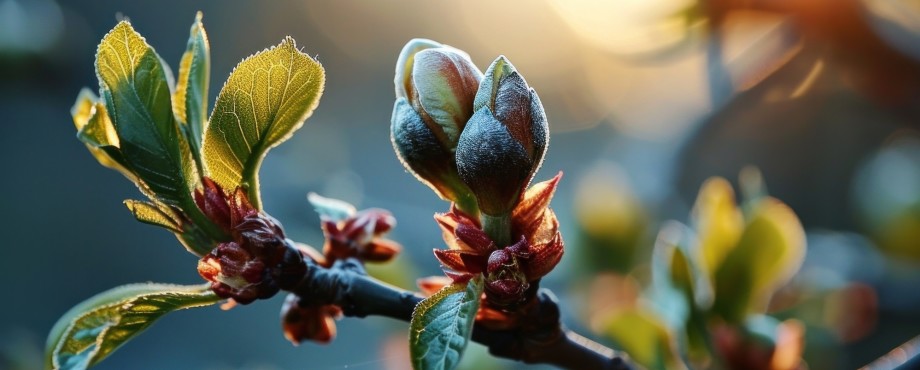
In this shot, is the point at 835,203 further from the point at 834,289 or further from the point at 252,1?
the point at 252,1

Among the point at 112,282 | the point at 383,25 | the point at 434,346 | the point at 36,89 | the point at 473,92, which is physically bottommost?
the point at 112,282

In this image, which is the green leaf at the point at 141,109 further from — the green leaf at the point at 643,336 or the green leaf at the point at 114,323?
the green leaf at the point at 643,336

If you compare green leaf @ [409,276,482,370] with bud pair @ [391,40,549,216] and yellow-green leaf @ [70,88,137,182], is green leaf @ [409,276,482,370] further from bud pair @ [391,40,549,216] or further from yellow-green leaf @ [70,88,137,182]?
yellow-green leaf @ [70,88,137,182]

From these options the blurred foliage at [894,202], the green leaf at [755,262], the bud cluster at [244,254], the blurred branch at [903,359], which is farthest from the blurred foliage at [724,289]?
the blurred foliage at [894,202]

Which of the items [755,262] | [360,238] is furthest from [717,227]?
[360,238]

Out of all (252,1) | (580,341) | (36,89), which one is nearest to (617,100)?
(36,89)

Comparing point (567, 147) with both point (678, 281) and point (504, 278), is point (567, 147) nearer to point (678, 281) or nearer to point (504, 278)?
point (678, 281)
